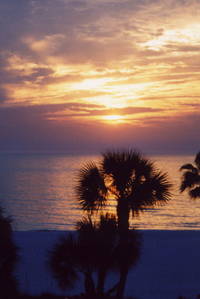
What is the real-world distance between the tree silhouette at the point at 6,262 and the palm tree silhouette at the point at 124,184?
3.80 m

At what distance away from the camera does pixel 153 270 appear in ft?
64.2

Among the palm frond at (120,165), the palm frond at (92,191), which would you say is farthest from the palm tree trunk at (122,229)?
the palm frond at (92,191)

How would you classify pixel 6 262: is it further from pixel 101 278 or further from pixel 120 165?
pixel 120 165

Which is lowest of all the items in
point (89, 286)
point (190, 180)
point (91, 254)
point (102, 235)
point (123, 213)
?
point (89, 286)

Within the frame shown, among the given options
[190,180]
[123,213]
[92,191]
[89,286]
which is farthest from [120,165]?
[190,180]

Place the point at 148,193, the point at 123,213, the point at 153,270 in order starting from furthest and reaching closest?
the point at 153,270, the point at 148,193, the point at 123,213

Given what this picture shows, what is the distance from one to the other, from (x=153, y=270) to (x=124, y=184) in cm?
829

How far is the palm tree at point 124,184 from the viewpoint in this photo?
1293 centimetres

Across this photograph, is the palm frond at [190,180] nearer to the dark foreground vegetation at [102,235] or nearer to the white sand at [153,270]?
the white sand at [153,270]

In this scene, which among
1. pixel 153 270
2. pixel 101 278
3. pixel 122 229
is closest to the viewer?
pixel 101 278

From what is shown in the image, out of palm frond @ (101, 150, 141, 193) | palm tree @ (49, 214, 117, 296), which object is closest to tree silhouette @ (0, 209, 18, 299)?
palm tree @ (49, 214, 117, 296)

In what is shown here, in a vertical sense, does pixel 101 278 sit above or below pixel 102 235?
below

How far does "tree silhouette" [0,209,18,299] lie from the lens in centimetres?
962

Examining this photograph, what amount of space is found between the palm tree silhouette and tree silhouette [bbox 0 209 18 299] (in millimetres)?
3802
